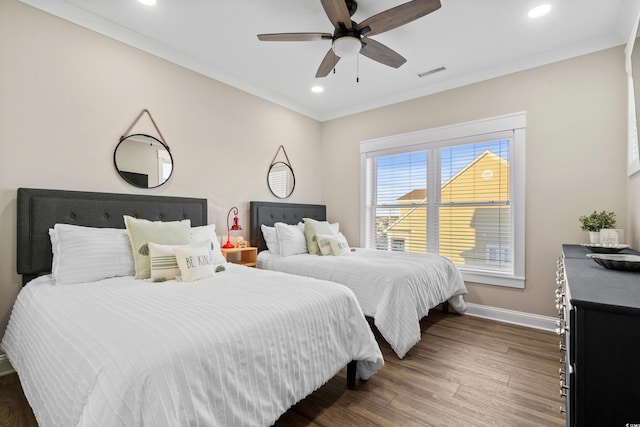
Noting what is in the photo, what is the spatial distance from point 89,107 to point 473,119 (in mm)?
3815

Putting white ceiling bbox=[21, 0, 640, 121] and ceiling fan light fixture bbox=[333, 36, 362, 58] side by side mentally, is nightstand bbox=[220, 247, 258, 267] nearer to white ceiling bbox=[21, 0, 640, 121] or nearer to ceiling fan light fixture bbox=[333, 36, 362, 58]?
white ceiling bbox=[21, 0, 640, 121]

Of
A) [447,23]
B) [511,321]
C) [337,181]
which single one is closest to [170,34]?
[447,23]

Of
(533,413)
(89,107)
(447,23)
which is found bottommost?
(533,413)

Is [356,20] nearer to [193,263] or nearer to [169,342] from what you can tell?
[193,263]

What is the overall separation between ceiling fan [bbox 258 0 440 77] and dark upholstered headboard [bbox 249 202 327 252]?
6.22ft

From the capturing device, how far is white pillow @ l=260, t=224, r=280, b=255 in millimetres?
3566

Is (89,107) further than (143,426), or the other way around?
(89,107)

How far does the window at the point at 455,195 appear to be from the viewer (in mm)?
3250

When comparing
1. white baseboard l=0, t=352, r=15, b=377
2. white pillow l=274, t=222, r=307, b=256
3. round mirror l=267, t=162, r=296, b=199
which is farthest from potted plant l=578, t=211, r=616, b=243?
white baseboard l=0, t=352, r=15, b=377

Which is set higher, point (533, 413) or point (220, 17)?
point (220, 17)

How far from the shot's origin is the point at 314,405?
1801mm

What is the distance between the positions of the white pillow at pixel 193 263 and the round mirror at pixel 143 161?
42.4 inches

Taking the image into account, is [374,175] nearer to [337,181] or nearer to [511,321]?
[337,181]

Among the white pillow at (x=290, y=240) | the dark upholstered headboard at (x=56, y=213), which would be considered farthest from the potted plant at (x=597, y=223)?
the dark upholstered headboard at (x=56, y=213)
